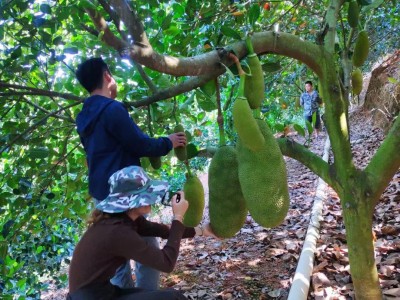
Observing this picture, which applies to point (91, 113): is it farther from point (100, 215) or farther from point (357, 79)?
point (357, 79)

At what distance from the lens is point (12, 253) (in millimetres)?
2482

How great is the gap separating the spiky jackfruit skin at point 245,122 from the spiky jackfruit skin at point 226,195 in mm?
283

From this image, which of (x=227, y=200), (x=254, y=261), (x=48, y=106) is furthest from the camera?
(x=254, y=261)

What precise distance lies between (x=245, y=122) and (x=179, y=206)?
0.53m

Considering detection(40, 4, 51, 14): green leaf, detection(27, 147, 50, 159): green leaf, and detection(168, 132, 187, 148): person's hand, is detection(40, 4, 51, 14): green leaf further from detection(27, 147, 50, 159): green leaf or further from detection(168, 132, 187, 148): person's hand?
detection(168, 132, 187, 148): person's hand

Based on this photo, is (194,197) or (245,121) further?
(194,197)

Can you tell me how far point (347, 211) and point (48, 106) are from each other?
1778 mm

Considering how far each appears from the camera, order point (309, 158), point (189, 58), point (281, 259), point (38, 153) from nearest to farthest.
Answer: point (189, 58) → point (309, 158) → point (38, 153) → point (281, 259)

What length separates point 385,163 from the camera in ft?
3.93

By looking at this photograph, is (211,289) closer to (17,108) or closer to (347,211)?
(347,211)

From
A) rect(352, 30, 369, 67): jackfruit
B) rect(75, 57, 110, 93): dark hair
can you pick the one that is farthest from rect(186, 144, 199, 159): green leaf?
rect(352, 30, 369, 67): jackfruit

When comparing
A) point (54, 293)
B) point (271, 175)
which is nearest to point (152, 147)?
point (271, 175)

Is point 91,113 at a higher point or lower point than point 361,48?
lower

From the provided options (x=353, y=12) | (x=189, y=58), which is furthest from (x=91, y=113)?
(x=353, y=12)
